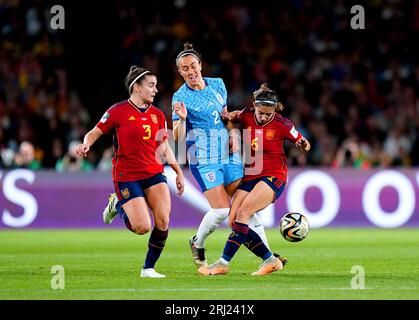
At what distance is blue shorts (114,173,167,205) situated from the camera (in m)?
10.4

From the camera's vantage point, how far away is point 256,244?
1066 cm

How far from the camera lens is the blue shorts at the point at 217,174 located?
433 inches

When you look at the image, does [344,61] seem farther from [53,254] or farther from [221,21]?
[53,254]

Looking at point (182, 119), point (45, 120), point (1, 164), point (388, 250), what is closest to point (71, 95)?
point (45, 120)

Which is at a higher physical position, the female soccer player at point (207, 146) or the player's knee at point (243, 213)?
the female soccer player at point (207, 146)

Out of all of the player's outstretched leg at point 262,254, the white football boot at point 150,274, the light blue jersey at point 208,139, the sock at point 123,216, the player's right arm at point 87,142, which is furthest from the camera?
the light blue jersey at point 208,139

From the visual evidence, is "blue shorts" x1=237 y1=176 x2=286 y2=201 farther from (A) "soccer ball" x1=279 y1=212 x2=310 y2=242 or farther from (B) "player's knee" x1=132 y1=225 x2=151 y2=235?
(B) "player's knee" x1=132 y1=225 x2=151 y2=235

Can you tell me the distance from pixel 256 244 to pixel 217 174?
92cm

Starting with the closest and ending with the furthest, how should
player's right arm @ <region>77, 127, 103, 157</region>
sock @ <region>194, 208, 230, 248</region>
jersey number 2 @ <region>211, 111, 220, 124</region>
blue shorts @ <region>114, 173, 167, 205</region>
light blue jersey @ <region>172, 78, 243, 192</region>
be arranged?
player's right arm @ <region>77, 127, 103, 157</region> → blue shorts @ <region>114, 173, 167, 205</region> → sock @ <region>194, 208, 230, 248</region> → light blue jersey @ <region>172, 78, 243, 192</region> → jersey number 2 @ <region>211, 111, 220, 124</region>

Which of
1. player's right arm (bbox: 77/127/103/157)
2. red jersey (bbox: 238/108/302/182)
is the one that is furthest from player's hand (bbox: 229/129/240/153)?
player's right arm (bbox: 77/127/103/157)

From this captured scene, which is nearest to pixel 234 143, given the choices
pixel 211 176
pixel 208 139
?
pixel 208 139

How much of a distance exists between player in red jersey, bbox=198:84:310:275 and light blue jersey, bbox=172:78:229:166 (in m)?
0.34

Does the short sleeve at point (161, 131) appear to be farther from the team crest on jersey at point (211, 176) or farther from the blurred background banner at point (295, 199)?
the blurred background banner at point (295, 199)

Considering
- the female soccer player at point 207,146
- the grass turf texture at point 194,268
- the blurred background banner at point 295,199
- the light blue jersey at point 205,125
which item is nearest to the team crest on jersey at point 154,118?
the female soccer player at point 207,146
